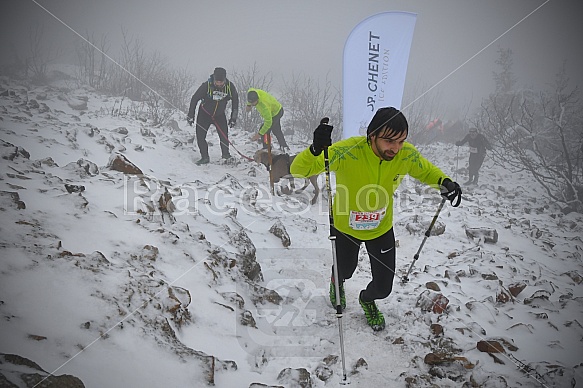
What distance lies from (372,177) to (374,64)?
198 inches

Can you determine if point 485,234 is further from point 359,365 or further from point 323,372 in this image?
point 323,372

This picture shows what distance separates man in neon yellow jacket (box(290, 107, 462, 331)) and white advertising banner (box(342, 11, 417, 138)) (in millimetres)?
4315

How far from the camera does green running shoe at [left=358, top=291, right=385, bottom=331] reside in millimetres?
3086

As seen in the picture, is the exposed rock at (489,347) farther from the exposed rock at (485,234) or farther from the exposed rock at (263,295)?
the exposed rock at (485,234)

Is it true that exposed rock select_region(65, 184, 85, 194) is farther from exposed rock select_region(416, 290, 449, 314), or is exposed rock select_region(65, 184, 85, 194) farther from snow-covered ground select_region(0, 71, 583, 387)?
exposed rock select_region(416, 290, 449, 314)

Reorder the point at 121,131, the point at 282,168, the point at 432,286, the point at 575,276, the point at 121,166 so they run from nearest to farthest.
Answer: the point at 432,286
the point at 575,276
the point at 121,166
the point at 282,168
the point at 121,131

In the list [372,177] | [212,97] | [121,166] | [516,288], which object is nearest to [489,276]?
[516,288]

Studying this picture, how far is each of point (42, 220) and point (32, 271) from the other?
82 cm

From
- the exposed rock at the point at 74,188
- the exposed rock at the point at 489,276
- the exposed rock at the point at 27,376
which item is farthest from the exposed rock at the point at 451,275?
the exposed rock at the point at 74,188

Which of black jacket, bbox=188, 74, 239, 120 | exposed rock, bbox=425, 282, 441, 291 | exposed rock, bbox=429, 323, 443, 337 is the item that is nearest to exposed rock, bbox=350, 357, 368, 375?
exposed rock, bbox=429, 323, 443, 337

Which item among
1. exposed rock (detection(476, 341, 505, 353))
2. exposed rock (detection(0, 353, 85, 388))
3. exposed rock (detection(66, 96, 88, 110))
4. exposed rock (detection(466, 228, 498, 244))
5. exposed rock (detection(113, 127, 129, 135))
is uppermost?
exposed rock (detection(66, 96, 88, 110))

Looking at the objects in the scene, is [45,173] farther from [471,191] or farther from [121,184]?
[471,191]

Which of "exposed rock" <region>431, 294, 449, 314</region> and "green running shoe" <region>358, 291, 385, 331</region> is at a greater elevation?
"exposed rock" <region>431, 294, 449, 314</region>

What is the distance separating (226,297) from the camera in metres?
3.00
